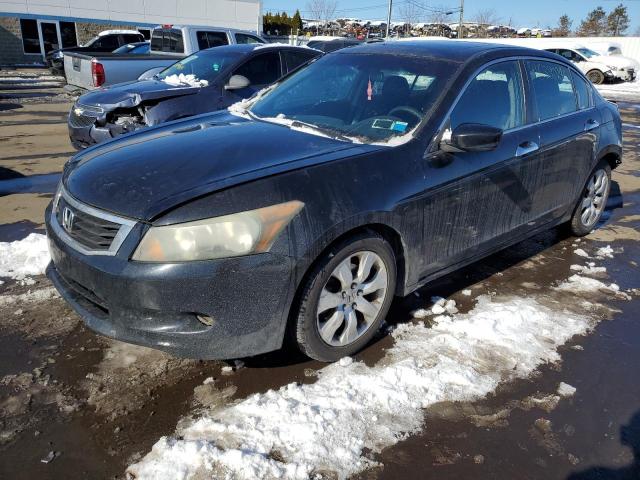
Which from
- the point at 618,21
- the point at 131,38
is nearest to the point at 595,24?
the point at 618,21

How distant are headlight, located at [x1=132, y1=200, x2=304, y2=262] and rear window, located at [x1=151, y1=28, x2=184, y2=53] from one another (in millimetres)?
10466

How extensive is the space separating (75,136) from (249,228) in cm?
548

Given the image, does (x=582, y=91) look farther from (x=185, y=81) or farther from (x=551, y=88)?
(x=185, y=81)

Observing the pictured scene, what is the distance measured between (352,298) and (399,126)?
3.67ft

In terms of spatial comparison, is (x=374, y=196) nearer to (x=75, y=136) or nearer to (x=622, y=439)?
(x=622, y=439)

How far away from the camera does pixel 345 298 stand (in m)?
2.96

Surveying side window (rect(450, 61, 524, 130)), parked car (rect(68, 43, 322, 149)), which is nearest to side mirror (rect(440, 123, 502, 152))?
side window (rect(450, 61, 524, 130))

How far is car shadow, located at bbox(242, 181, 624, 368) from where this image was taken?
309cm

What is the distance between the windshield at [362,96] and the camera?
11.0ft

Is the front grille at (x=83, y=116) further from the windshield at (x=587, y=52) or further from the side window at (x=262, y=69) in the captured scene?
the windshield at (x=587, y=52)

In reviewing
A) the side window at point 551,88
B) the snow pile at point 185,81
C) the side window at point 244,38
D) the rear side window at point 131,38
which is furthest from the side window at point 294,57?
the rear side window at point 131,38

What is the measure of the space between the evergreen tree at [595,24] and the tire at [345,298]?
70.2m

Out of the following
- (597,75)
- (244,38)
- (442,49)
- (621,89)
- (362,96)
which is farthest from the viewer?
(597,75)

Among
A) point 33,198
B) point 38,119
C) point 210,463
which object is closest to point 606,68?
point 38,119
